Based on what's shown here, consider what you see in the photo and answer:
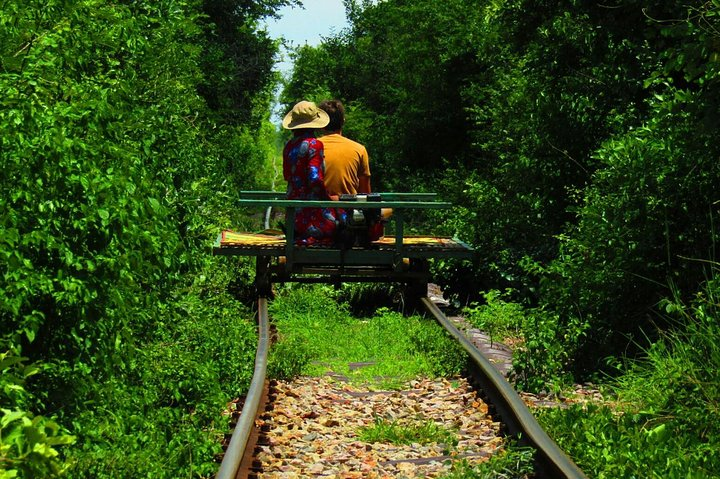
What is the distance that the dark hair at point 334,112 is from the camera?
1302 cm

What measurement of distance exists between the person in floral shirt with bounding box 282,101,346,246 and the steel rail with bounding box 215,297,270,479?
10.9 feet

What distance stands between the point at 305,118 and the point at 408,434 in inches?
268

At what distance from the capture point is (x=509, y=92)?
19000 mm

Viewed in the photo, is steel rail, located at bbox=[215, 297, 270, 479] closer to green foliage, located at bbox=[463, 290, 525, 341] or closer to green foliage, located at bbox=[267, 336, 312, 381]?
green foliage, located at bbox=[267, 336, 312, 381]

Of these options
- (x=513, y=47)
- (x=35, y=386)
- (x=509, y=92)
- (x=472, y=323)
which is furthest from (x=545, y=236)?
(x=35, y=386)

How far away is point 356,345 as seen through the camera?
10.4m

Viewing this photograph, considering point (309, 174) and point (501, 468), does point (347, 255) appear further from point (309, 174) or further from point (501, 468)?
point (501, 468)

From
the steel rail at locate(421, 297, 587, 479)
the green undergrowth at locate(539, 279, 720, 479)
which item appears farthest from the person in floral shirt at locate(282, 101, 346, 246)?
the green undergrowth at locate(539, 279, 720, 479)

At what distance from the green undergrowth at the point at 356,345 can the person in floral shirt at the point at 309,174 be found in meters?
0.82

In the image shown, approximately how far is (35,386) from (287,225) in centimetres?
690

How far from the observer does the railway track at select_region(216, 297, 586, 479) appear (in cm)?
598

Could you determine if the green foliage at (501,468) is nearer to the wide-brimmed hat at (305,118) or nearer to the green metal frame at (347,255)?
the green metal frame at (347,255)

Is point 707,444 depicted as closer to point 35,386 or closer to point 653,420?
point 653,420

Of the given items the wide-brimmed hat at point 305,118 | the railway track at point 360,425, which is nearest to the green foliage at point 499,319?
the railway track at point 360,425
